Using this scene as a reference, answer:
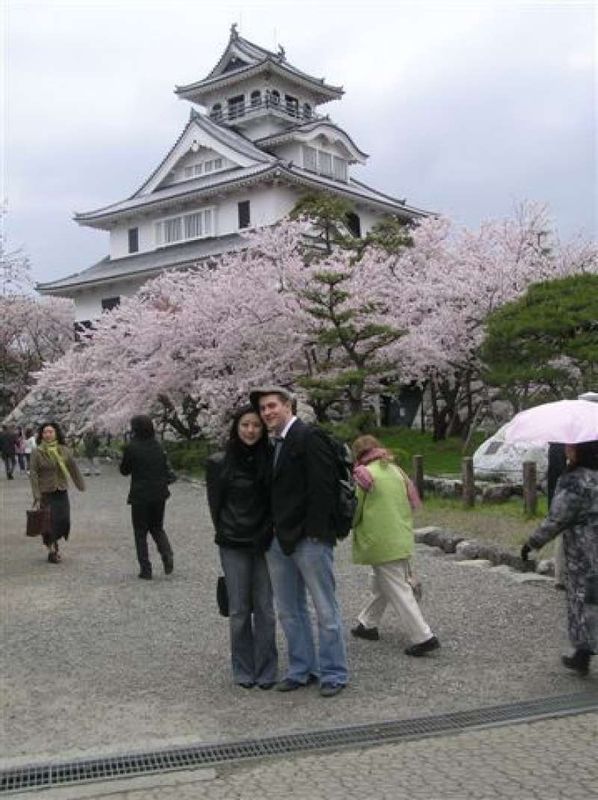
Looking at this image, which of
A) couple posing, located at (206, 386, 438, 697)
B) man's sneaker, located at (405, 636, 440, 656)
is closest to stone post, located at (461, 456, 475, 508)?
man's sneaker, located at (405, 636, 440, 656)

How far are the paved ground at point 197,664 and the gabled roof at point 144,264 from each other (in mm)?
25340

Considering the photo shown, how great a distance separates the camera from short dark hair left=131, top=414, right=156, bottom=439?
30.1 feet

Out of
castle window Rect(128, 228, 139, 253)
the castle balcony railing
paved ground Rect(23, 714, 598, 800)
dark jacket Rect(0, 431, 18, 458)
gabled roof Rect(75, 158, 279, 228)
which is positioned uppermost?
the castle balcony railing

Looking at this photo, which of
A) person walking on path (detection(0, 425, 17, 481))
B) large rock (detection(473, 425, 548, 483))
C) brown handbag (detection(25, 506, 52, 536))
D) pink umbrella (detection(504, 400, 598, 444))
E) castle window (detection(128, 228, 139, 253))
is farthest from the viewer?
castle window (detection(128, 228, 139, 253))

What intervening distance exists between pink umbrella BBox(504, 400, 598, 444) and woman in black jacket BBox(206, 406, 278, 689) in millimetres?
1753

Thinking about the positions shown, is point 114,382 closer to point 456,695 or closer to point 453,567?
point 453,567

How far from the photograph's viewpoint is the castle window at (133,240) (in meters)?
39.8

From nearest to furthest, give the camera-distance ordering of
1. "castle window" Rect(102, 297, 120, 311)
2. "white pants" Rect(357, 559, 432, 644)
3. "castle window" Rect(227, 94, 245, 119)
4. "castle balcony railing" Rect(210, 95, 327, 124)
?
"white pants" Rect(357, 559, 432, 644) → "castle window" Rect(102, 297, 120, 311) → "castle balcony railing" Rect(210, 95, 327, 124) → "castle window" Rect(227, 94, 245, 119)

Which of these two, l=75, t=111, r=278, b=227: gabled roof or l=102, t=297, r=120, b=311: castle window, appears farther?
l=102, t=297, r=120, b=311: castle window

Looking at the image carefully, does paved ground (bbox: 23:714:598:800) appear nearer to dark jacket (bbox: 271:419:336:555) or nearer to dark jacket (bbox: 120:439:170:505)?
dark jacket (bbox: 271:419:336:555)

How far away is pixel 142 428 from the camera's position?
30.2ft

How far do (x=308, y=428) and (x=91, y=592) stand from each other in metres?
4.41

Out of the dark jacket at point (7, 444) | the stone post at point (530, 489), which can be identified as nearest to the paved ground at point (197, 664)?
the stone post at point (530, 489)

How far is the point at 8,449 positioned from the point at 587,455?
2415 cm
